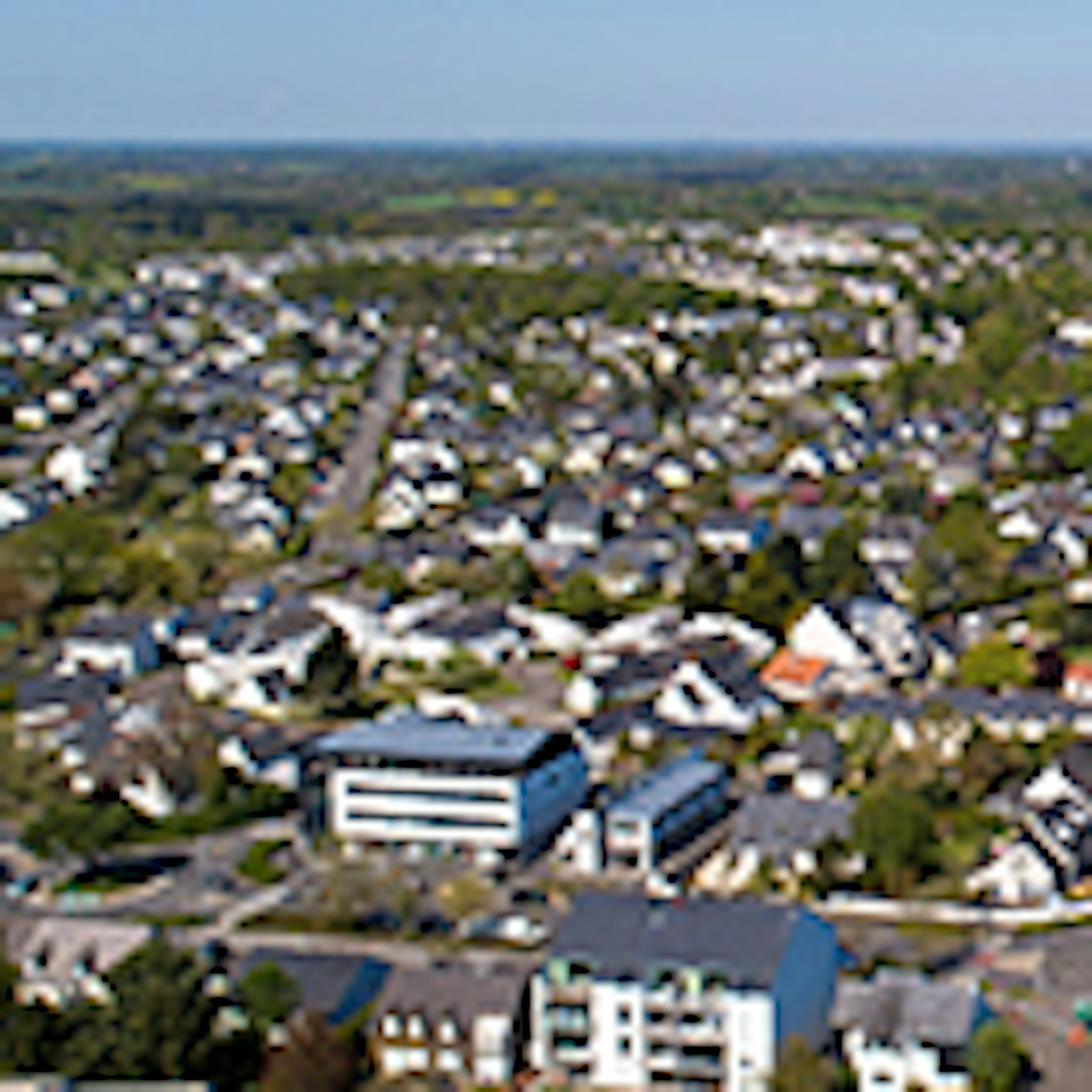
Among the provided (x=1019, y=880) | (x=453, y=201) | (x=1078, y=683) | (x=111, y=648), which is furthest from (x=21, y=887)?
(x=453, y=201)

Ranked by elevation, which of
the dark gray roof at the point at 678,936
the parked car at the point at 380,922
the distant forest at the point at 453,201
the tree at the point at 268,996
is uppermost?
the distant forest at the point at 453,201

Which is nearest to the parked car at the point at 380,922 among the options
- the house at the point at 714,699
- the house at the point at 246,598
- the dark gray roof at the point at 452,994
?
the dark gray roof at the point at 452,994

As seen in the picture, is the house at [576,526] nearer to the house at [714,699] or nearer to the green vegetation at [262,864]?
the house at [714,699]

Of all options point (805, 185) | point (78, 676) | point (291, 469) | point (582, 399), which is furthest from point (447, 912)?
point (805, 185)

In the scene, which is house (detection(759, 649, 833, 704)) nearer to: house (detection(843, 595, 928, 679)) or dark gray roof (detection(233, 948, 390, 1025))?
house (detection(843, 595, 928, 679))

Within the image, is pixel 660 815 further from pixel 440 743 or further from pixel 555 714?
pixel 555 714

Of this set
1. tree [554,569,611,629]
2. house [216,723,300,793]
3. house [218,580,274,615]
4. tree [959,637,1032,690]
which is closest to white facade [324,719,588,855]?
house [216,723,300,793]
